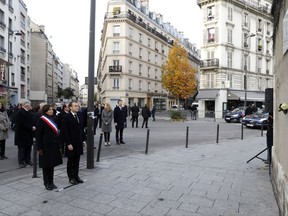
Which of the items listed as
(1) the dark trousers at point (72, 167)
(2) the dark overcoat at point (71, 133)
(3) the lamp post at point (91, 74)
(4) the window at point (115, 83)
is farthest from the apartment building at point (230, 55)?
(2) the dark overcoat at point (71, 133)

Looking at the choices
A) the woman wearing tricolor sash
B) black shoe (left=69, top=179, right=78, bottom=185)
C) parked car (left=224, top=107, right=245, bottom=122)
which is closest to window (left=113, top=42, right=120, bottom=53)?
parked car (left=224, top=107, right=245, bottom=122)

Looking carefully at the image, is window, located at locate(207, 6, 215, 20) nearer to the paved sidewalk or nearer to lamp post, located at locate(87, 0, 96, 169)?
the paved sidewalk

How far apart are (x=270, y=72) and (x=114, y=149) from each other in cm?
3938

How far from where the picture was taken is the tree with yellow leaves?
1564 inches

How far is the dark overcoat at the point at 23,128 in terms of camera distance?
24.4 feet

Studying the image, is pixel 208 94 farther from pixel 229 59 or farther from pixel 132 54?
pixel 132 54

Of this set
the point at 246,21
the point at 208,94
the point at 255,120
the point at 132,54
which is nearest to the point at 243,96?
the point at 208,94

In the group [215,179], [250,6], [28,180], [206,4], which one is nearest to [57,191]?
[28,180]

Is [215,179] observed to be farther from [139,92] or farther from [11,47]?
[139,92]

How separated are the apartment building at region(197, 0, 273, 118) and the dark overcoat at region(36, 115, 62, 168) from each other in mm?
31904

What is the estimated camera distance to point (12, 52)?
33781 millimetres

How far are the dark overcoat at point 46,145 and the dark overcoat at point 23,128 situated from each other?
2416 millimetres

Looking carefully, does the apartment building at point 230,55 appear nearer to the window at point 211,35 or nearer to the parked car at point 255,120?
the window at point 211,35

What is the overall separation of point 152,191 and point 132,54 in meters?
46.0
